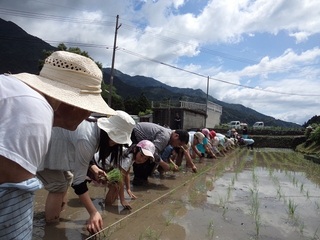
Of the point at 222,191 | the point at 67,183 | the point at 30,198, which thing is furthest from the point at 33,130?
the point at 222,191

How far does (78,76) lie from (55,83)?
9 cm

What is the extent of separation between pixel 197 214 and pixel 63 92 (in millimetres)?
2607

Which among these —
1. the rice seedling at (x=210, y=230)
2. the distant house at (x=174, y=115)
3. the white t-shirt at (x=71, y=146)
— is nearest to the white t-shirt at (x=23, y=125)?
the white t-shirt at (x=71, y=146)

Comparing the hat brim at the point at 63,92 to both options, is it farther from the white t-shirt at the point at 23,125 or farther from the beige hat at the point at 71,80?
the white t-shirt at the point at 23,125

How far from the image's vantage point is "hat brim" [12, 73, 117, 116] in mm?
1047

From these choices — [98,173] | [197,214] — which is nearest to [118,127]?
[98,173]

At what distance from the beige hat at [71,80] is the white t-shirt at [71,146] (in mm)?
1296

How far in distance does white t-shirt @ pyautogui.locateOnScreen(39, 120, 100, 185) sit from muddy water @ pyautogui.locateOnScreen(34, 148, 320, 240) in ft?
1.74

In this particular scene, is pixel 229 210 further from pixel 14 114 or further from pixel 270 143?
pixel 270 143

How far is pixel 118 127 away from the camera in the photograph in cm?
269

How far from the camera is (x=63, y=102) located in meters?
1.10

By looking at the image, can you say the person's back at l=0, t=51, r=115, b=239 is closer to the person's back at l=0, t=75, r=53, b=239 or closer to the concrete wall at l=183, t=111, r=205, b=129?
the person's back at l=0, t=75, r=53, b=239

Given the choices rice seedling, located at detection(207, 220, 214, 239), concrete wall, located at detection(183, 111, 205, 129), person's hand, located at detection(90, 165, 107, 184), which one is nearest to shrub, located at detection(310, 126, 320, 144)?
concrete wall, located at detection(183, 111, 205, 129)

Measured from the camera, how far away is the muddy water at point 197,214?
2695 millimetres
